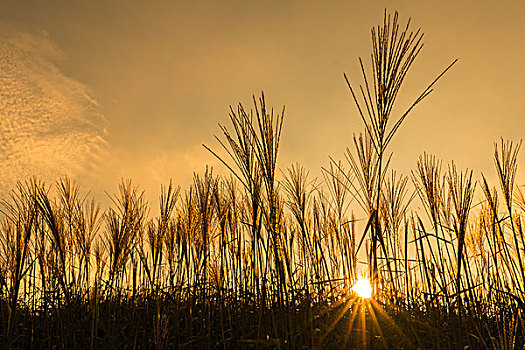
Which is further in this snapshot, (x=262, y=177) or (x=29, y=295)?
(x=29, y=295)

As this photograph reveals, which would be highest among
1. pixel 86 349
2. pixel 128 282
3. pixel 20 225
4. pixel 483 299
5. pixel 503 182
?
pixel 503 182

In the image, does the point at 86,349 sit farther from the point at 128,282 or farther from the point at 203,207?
the point at 203,207

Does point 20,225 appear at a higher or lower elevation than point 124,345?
higher

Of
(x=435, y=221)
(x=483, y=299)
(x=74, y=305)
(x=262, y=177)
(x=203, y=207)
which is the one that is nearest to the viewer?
(x=262, y=177)

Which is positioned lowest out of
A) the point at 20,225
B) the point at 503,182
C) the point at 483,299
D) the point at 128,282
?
the point at 483,299

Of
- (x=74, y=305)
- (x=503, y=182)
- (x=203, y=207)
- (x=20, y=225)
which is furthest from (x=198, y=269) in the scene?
(x=503, y=182)

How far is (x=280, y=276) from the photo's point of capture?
1557 mm

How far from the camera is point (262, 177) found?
5.44 ft

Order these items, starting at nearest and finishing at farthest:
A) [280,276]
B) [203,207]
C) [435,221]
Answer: [280,276], [435,221], [203,207]

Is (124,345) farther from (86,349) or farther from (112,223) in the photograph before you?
(112,223)

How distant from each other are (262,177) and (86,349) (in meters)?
2.13

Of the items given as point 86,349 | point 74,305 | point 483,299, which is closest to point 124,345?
point 86,349

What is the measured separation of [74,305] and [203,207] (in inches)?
68.2

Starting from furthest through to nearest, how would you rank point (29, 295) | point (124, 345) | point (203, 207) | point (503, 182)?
point (29, 295), point (124, 345), point (503, 182), point (203, 207)
